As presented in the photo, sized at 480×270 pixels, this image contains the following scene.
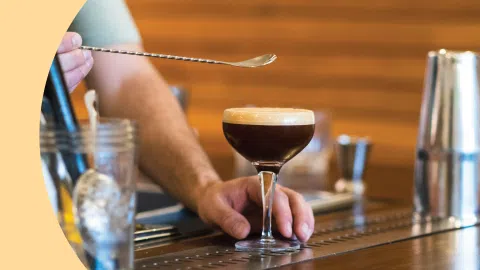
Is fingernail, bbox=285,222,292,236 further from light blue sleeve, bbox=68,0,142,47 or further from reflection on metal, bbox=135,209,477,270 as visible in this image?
light blue sleeve, bbox=68,0,142,47

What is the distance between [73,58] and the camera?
4.28 ft

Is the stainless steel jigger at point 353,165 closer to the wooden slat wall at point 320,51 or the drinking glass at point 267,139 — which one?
the drinking glass at point 267,139

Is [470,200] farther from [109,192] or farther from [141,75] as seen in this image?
[109,192]

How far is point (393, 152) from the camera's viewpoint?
5.17m

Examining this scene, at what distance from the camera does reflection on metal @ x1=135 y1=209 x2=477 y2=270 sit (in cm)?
130

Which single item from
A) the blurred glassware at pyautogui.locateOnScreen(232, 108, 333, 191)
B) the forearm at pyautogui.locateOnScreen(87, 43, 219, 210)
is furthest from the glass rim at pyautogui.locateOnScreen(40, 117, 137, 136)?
the blurred glassware at pyautogui.locateOnScreen(232, 108, 333, 191)

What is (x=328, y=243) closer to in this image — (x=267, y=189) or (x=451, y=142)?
(x=267, y=189)

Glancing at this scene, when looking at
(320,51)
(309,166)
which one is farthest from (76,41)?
(320,51)

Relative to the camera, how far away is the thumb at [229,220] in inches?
58.4

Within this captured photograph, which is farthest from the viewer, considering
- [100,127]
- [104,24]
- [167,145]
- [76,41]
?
[104,24]

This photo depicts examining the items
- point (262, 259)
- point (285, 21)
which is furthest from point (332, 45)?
point (262, 259)

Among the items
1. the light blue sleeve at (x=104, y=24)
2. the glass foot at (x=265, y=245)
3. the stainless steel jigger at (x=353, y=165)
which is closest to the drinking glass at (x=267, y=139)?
the glass foot at (x=265, y=245)

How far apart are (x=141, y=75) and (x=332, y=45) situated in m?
3.45

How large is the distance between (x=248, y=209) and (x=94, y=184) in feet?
2.05
